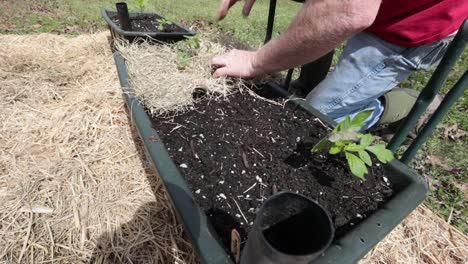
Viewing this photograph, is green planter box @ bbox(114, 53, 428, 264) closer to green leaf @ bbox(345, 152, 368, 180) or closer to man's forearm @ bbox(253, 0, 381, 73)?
green leaf @ bbox(345, 152, 368, 180)

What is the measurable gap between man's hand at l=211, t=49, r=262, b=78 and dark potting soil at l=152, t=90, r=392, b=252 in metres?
0.20

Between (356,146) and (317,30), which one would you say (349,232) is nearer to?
(356,146)

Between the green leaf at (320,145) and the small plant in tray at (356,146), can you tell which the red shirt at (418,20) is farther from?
the green leaf at (320,145)

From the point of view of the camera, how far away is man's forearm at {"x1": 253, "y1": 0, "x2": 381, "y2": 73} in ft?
3.70

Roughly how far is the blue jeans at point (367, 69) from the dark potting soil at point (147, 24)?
64.1 inches

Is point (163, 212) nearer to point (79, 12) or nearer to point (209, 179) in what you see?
point (209, 179)

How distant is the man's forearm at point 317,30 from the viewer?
113 cm

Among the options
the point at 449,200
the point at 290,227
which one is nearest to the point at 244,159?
the point at 290,227

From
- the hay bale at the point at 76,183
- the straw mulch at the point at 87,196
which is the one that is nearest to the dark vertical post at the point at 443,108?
the straw mulch at the point at 87,196

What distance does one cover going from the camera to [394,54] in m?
1.69

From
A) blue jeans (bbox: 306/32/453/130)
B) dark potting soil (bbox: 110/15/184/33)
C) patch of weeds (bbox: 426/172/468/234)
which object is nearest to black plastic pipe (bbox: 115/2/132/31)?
dark potting soil (bbox: 110/15/184/33)

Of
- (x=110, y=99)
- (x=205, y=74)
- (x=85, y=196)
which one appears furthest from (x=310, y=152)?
(x=110, y=99)

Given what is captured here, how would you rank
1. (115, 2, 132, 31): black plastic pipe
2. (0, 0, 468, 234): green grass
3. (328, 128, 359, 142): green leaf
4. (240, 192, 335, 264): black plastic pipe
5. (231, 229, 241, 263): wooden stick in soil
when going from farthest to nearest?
1. (115, 2, 132, 31): black plastic pipe
2. (0, 0, 468, 234): green grass
3. (328, 128, 359, 142): green leaf
4. (231, 229, 241, 263): wooden stick in soil
5. (240, 192, 335, 264): black plastic pipe

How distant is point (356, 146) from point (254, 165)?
1.43 ft
